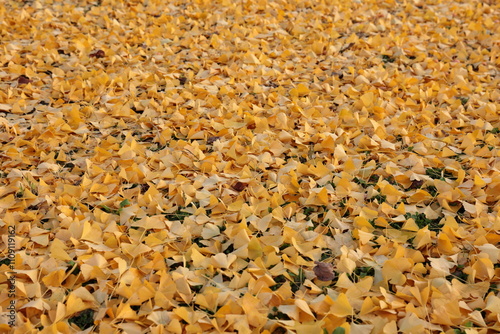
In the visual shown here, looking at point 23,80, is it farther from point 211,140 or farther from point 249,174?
point 249,174

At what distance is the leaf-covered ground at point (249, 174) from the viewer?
1473mm

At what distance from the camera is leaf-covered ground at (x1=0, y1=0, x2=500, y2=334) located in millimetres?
1473

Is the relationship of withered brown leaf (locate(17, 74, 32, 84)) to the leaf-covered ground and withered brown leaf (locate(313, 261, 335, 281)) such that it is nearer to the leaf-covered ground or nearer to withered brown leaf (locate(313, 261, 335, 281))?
the leaf-covered ground

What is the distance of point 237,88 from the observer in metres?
2.74

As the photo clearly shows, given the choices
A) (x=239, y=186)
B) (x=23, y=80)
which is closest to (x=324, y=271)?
(x=239, y=186)

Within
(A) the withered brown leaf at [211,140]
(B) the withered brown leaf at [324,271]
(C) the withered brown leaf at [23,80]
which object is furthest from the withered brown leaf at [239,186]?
(C) the withered brown leaf at [23,80]

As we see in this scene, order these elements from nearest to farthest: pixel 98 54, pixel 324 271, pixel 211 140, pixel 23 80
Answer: pixel 324 271 < pixel 211 140 < pixel 23 80 < pixel 98 54

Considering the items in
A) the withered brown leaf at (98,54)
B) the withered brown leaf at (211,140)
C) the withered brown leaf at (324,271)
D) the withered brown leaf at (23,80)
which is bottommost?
the withered brown leaf at (23,80)

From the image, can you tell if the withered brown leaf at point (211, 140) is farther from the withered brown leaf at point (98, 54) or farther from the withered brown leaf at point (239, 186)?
the withered brown leaf at point (98, 54)

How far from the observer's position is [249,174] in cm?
203

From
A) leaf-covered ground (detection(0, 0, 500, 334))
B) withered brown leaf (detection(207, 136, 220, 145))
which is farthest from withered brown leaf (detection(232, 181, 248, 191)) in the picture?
withered brown leaf (detection(207, 136, 220, 145))

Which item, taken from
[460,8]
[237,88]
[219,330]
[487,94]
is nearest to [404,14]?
[460,8]

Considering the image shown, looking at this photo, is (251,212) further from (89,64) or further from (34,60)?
(34,60)

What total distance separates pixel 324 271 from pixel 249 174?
598 mm
